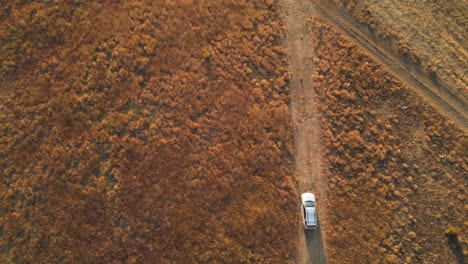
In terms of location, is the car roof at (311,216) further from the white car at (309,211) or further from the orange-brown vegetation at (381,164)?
the orange-brown vegetation at (381,164)

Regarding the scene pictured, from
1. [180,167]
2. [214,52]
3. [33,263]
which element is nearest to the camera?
[33,263]

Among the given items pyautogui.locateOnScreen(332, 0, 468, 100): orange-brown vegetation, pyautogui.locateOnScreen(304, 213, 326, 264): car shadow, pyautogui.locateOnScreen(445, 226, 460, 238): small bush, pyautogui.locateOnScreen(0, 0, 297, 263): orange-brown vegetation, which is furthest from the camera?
pyautogui.locateOnScreen(332, 0, 468, 100): orange-brown vegetation

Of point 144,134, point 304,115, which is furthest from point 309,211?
point 144,134

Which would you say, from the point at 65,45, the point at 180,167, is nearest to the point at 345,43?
the point at 180,167

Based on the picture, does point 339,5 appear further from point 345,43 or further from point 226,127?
point 226,127

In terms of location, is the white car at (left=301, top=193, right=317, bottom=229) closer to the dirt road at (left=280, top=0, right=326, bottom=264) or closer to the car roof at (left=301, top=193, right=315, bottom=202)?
the car roof at (left=301, top=193, right=315, bottom=202)

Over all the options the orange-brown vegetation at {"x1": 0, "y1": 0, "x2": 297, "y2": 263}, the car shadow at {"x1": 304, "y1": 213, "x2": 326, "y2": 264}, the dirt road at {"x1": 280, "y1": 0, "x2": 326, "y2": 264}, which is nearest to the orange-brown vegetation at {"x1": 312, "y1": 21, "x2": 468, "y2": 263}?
the car shadow at {"x1": 304, "y1": 213, "x2": 326, "y2": 264}
